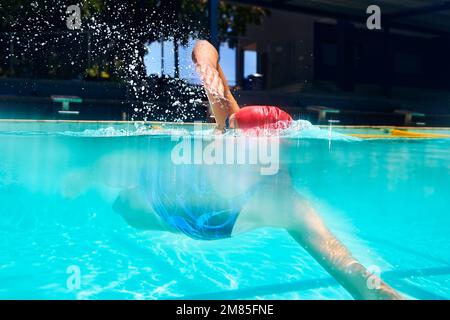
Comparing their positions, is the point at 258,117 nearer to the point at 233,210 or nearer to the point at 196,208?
the point at 233,210

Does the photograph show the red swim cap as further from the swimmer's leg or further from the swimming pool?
the swimming pool

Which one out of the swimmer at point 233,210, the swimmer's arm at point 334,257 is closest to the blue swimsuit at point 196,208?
the swimmer at point 233,210

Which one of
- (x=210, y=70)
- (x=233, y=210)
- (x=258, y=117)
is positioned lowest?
(x=233, y=210)

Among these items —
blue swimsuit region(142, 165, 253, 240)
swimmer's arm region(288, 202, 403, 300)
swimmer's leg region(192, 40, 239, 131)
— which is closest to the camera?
swimmer's arm region(288, 202, 403, 300)

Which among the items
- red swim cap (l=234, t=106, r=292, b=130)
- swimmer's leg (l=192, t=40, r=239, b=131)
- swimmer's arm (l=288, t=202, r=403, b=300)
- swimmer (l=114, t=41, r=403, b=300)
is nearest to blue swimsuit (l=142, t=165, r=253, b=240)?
swimmer (l=114, t=41, r=403, b=300)

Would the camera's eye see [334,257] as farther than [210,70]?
No

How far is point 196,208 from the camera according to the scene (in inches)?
134

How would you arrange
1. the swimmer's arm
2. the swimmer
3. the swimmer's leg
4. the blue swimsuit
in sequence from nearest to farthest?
the swimmer's arm < the swimmer < the swimmer's leg < the blue swimsuit

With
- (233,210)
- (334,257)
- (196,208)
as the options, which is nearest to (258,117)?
(233,210)

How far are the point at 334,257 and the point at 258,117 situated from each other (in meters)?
1.16

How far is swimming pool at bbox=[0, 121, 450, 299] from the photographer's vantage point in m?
2.50

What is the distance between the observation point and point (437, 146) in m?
8.97

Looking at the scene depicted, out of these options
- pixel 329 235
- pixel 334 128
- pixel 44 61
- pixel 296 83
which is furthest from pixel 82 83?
pixel 329 235
